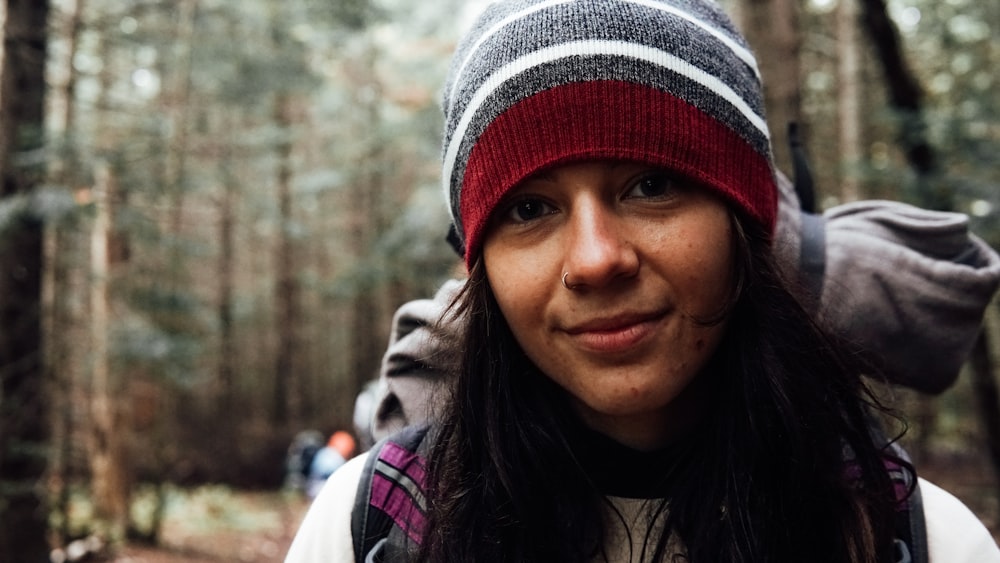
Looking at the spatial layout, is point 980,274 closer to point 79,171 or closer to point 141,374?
point 79,171

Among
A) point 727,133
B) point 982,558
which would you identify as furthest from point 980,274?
point 727,133

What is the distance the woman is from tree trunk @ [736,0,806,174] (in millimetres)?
2394

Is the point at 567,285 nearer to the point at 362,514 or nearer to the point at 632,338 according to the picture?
the point at 632,338

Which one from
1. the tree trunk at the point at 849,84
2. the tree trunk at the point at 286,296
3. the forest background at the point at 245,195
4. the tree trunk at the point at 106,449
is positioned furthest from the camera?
the tree trunk at the point at 286,296

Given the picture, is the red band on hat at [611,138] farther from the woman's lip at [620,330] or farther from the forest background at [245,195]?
the forest background at [245,195]

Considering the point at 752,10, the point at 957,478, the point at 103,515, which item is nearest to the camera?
the point at 752,10

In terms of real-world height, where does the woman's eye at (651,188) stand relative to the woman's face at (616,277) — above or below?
above

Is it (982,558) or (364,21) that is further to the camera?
(364,21)

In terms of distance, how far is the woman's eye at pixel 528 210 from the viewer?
135 cm

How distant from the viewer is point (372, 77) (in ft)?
57.7

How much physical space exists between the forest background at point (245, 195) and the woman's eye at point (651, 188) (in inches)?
78.1

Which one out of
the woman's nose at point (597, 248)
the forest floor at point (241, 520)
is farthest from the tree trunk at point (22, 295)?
the woman's nose at point (597, 248)

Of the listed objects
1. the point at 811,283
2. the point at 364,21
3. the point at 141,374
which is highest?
the point at 364,21

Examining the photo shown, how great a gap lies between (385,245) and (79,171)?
28.1ft
